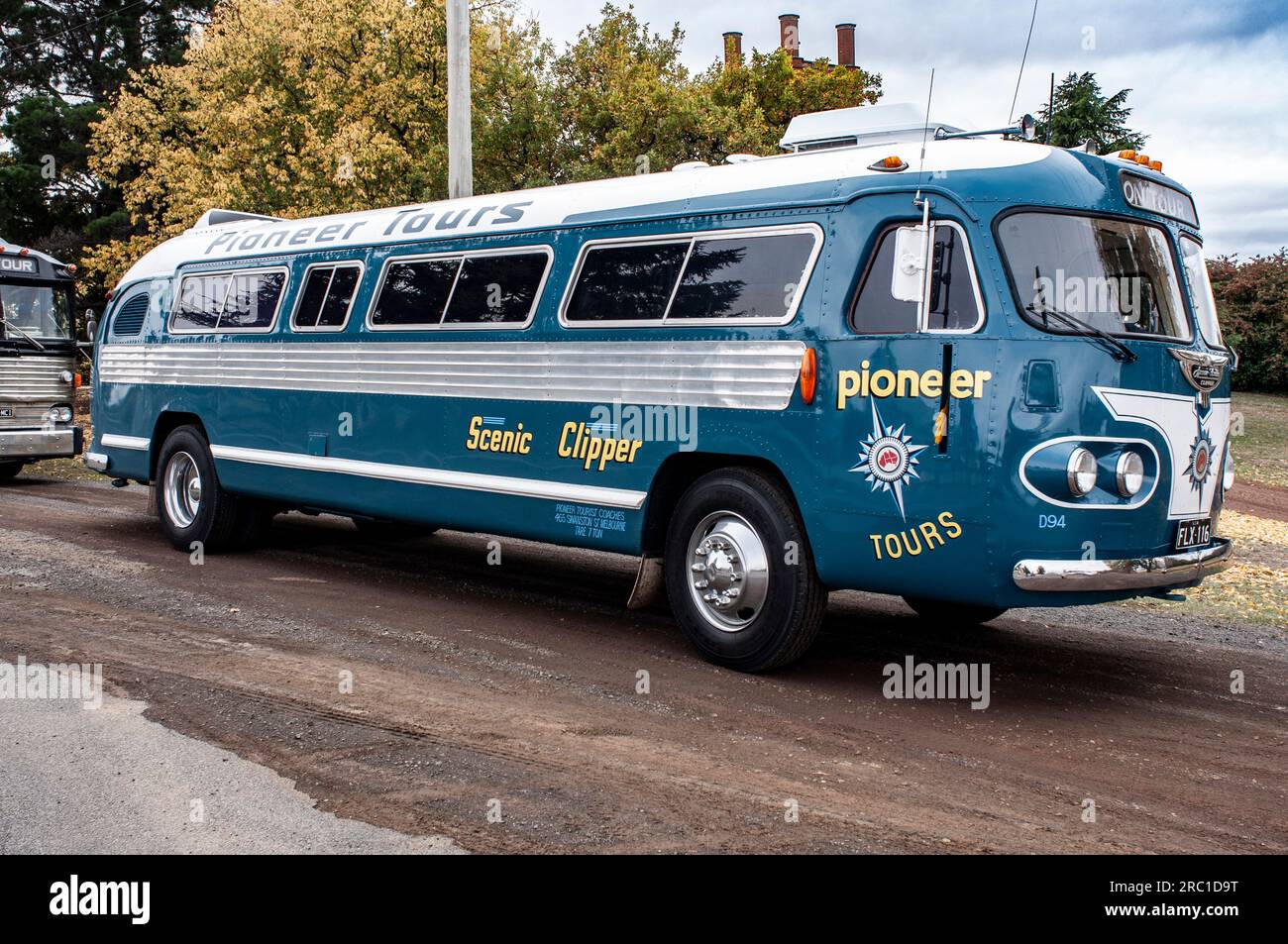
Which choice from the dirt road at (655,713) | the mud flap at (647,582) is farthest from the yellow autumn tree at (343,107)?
the mud flap at (647,582)

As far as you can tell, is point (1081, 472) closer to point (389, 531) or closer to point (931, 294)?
point (931, 294)

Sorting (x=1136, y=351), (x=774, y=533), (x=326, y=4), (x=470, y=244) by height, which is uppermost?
(x=326, y=4)

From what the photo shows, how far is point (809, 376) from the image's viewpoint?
6.62 metres

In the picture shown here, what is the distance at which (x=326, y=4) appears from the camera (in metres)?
24.9

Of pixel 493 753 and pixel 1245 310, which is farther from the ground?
pixel 1245 310

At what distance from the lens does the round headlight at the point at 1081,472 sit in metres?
5.90

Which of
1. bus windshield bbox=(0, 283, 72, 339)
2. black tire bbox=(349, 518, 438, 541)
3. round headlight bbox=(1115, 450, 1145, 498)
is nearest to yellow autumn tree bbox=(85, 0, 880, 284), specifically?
bus windshield bbox=(0, 283, 72, 339)

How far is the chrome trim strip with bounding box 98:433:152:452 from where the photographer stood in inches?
463

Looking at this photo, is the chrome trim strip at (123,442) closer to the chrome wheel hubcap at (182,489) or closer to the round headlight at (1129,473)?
the chrome wheel hubcap at (182,489)

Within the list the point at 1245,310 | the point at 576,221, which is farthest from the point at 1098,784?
the point at 1245,310

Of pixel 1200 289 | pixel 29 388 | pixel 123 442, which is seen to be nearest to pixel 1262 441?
pixel 1200 289

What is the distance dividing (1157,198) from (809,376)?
2230mm
